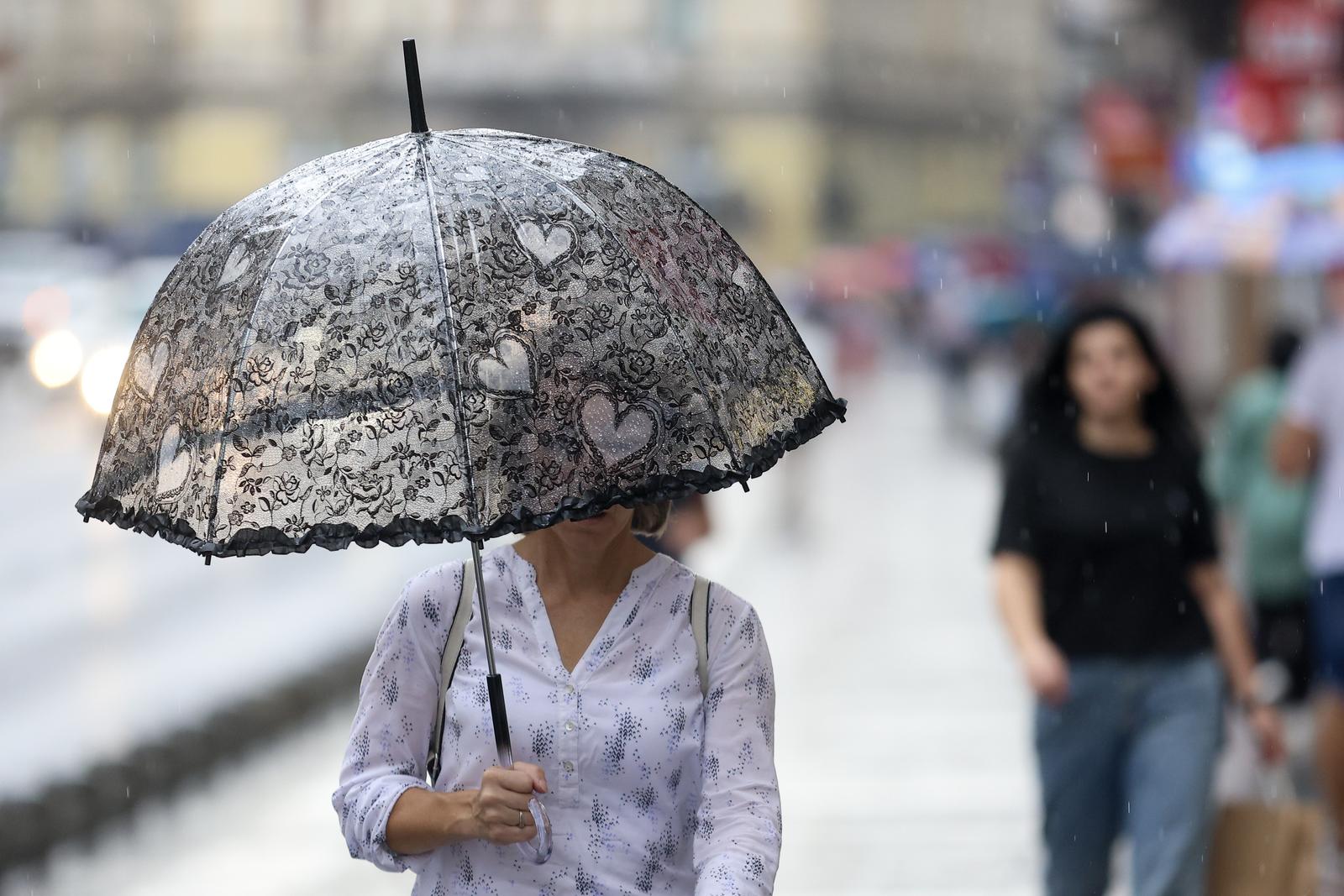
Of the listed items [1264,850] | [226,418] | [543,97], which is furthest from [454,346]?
[543,97]

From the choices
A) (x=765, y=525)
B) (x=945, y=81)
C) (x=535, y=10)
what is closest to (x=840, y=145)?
(x=945, y=81)

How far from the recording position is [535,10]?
86.4 m

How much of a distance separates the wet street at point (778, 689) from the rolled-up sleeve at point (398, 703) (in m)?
4.30

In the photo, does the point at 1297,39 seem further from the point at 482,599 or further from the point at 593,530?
the point at 482,599

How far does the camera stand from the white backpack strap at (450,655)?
299 cm

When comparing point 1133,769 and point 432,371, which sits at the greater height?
point 432,371

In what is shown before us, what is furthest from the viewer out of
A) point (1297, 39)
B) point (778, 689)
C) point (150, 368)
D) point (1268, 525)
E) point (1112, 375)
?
point (1297, 39)

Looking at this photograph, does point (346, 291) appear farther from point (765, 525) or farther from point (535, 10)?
point (535, 10)

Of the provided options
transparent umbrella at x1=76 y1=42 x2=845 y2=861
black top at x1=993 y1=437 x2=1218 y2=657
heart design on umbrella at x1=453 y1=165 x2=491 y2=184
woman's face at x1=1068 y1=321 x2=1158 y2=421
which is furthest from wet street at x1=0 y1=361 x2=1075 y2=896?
heart design on umbrella at x1=453 y1=165 x2=491 y2=184

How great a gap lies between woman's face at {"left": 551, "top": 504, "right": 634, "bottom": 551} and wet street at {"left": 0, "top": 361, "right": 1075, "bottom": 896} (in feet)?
14.2

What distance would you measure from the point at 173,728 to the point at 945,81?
99503mm

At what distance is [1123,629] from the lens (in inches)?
199

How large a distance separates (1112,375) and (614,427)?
2.75 meters

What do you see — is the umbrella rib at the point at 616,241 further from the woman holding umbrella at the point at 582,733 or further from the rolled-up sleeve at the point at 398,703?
the rolled-up sleeve at the point at 398,703
